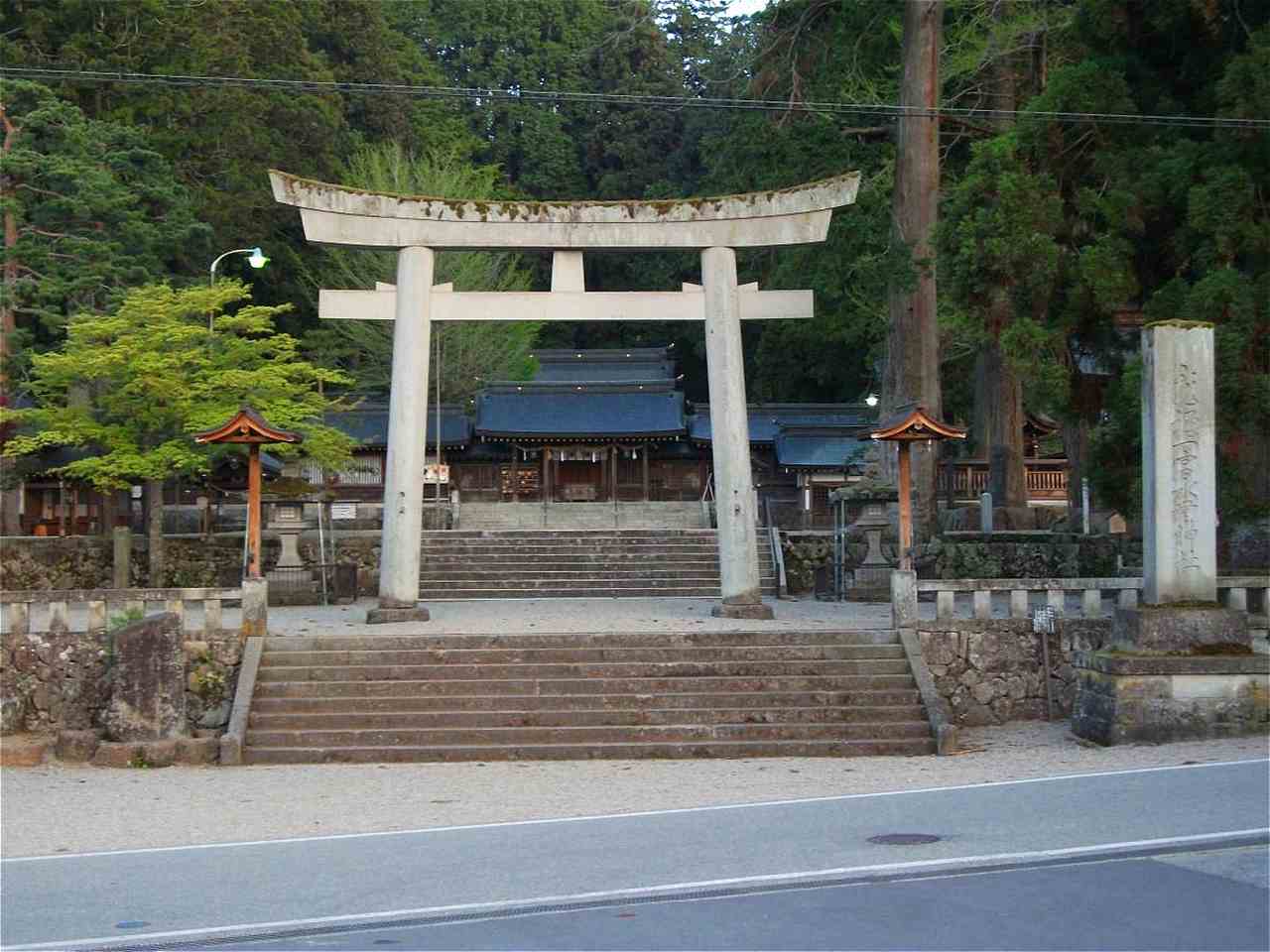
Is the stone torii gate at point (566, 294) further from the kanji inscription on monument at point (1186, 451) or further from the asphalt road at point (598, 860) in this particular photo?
the asphalt road at point (598, 860)

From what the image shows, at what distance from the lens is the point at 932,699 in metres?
14.1

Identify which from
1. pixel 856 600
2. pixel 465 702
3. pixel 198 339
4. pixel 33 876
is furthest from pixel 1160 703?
pixel 198 339

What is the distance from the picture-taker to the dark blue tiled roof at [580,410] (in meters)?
41.1

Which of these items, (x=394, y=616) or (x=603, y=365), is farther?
(x=603, y=365)

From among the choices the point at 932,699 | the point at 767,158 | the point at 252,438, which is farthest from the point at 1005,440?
the point at 252,438

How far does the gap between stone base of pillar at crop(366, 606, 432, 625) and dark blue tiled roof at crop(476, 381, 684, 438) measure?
22511 mm

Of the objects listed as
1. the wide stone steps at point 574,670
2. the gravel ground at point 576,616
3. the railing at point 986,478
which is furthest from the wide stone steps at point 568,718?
the railing at point 986,478

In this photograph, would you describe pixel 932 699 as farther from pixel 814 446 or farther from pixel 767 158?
pixel 814 446

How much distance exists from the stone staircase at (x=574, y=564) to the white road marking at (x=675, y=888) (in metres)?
16.8

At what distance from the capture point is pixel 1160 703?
12203mm

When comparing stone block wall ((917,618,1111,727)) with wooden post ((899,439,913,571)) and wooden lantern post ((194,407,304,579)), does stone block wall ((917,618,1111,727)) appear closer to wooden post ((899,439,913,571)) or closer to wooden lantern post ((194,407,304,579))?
wooden post ((899,439,913,571))

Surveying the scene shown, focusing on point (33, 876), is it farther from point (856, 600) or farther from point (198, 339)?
point (198, 339)

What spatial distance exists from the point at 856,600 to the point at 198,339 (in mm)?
12259

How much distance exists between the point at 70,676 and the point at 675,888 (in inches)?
384
